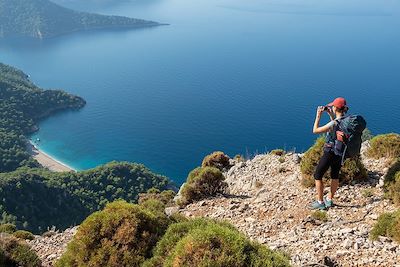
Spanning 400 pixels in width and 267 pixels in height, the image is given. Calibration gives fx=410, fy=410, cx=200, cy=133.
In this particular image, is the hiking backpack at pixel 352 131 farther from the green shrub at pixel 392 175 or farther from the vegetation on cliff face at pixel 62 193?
the vegetation on cliff face at pixel 62 193

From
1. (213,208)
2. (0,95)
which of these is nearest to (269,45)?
(0,95)

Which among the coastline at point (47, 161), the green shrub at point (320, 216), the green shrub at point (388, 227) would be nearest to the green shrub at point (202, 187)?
the green shrub at point (320, 216)

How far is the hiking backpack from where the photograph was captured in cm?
787

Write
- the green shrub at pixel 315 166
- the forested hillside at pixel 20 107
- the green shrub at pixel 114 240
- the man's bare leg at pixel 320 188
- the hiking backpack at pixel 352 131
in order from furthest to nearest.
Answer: the forested hillside at pixel 20 107
the green shrub at pixel 315 166
the man's bare leg at pixel 320 188
the hiking backpack at pixel 352 131
the green shrub at pixel 114 240

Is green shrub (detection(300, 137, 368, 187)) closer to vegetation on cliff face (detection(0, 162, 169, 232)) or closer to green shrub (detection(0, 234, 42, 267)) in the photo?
green shrub (detection(0, 234, 42, 267))

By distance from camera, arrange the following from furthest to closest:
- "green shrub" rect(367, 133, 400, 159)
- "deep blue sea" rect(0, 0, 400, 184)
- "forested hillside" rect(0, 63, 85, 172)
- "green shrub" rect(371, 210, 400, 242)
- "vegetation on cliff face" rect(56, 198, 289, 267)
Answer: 1. "deep blue sea" rect(0, 0, 400, 184)
2. "forested hillside" rect(0, 63, 85, 172)
3. "green shrub" rect(367, 133, 400, 159)
4. "green shrub" rect(371, 210, 400, 242)
5. "vegetation on cliff face" rect(56, 198, 289, 267)

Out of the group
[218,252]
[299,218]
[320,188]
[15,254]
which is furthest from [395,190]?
[15,254]

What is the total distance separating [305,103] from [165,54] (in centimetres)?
8103

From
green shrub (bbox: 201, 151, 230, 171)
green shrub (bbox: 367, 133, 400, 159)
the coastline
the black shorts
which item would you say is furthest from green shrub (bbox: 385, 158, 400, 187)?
the coastline

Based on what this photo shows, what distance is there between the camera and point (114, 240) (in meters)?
6.43

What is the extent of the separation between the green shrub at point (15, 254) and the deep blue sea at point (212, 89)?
7702 cm

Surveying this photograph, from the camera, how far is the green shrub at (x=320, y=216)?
859 centimetres

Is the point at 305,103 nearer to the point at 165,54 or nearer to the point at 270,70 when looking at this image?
the point at 270,70

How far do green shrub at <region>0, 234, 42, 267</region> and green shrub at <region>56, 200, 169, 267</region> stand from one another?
1.18 metres
